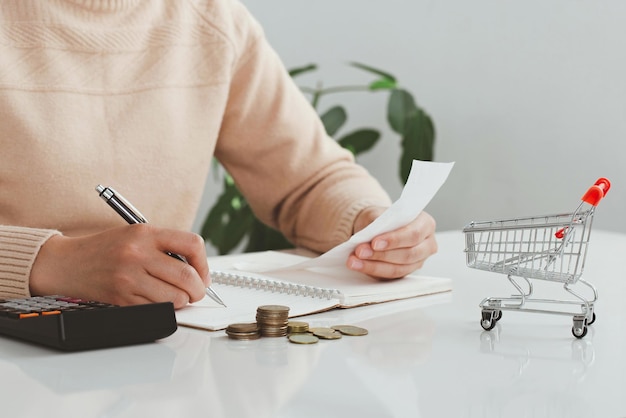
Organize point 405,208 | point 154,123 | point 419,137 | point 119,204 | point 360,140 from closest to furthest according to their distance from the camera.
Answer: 1. point 119,204
2. point 405,208
3. point 154,123
4. point 419,137
5. point 360,140

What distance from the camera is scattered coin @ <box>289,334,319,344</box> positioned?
0.82 m

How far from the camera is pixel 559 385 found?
27.5 inches

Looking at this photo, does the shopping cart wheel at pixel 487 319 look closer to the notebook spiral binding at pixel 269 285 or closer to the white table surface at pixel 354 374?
the white table surface at pixel 354 374

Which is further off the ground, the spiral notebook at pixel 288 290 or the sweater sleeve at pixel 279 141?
the sweater sleeve at pixel 279 141

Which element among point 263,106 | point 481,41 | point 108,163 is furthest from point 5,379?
point 481,41

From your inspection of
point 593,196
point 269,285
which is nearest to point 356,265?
point 269,285

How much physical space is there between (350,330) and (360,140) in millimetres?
1853

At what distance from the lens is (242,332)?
2.70 ft

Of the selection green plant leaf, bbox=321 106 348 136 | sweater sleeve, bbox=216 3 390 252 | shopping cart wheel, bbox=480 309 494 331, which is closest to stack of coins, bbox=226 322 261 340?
shopping cart wheel, bbox=480 309 494 331

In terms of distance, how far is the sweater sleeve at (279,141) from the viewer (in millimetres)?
1575

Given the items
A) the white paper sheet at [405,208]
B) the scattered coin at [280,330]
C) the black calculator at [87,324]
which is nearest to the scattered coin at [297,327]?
the scattered coin at [280,330]

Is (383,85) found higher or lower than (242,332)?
higher

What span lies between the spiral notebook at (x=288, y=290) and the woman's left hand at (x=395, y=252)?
0.06 feet

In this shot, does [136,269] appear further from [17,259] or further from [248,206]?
[248,206]
